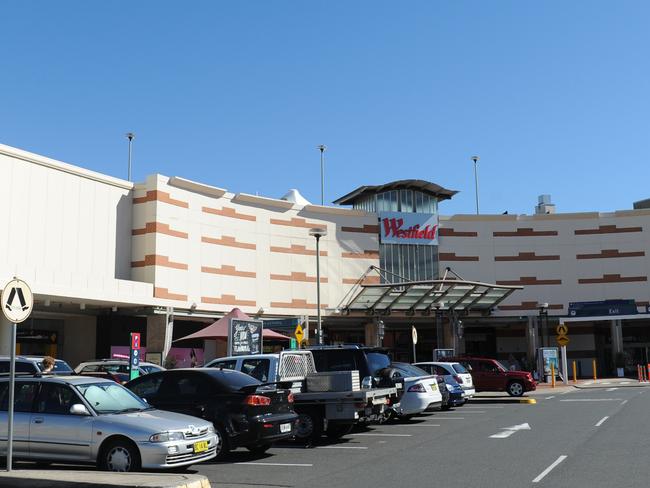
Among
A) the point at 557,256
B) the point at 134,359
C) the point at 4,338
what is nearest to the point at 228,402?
the point at 134,359

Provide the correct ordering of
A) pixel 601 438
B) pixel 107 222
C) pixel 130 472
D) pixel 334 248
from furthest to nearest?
pixel 334 248
pixel 107 222
pixel 601 438
pixel 130 472

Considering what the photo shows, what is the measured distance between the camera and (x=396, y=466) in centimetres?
1126

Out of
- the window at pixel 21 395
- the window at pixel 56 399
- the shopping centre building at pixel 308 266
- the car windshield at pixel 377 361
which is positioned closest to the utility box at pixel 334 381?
the car windshield at pixel 377 361

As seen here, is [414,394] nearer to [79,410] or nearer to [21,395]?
[79,410]

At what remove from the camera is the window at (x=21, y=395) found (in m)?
10.9

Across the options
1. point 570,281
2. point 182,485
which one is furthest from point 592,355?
point 182,485

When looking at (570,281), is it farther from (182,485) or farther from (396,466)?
(182,485)

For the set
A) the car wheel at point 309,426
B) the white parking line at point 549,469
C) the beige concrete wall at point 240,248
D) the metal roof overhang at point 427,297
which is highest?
the beige concrete wall at point 240,248

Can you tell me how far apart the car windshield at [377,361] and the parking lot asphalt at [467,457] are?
59.0 inches

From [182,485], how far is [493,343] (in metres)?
49.4

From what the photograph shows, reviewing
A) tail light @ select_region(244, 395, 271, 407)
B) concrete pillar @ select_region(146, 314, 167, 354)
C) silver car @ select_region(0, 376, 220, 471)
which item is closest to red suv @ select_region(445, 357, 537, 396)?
concrete pillar @ select_region(146, 314, 167, 354)

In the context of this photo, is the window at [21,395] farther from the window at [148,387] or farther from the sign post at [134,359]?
the sign post at [134,359]

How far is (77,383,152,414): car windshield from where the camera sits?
1080cm

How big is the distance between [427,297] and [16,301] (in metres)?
36.7
